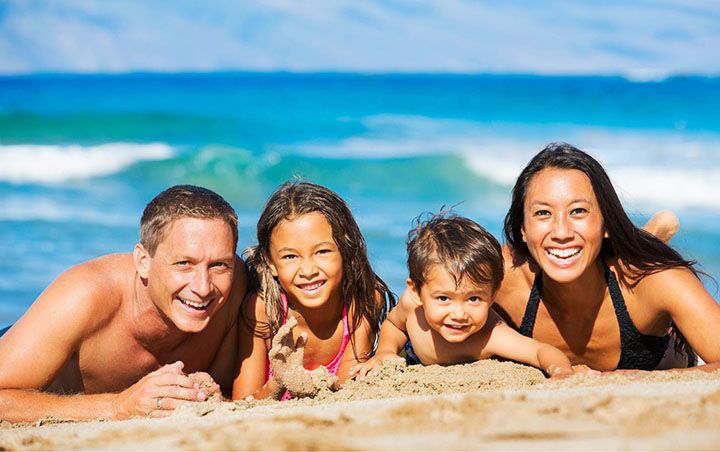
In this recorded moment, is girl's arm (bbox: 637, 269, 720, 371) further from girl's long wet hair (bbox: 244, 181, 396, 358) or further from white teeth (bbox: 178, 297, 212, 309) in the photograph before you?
white teeth (bbox: 178, 297, 212, 309)

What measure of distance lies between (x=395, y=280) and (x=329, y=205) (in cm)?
475

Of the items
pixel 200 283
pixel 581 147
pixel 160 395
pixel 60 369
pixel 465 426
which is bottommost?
pixel 465 426

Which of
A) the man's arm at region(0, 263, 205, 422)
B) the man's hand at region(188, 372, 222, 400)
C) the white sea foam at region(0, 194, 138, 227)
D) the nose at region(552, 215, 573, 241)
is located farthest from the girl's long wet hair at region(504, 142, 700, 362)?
the white sea foam at region(0, 194, 138, 227)

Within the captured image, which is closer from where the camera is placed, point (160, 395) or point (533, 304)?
point (160, 395)

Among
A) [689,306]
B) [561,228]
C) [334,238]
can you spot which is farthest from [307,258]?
[689,306]

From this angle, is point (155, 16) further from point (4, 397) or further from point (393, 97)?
point (4, 397)

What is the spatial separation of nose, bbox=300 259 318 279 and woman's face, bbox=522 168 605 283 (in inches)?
43.6

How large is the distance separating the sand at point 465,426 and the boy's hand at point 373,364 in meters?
0.92

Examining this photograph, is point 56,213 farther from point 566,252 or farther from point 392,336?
point 566,252

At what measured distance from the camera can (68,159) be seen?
16.9 metres

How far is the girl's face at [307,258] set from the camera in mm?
4695

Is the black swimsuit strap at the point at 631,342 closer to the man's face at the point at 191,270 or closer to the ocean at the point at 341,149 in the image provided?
the man's face at the point at 191,270

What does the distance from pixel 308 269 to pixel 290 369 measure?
71cm

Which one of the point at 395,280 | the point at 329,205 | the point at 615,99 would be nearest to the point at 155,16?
the point at 615,99
